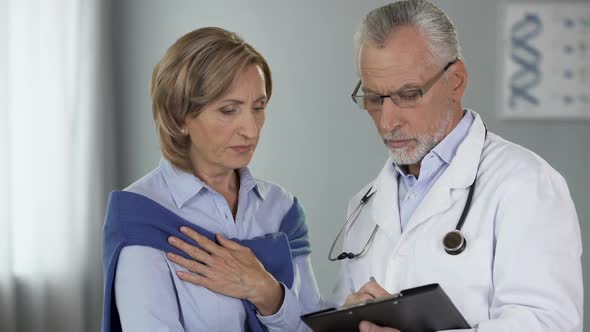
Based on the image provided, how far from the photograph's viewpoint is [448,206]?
1.89 meters

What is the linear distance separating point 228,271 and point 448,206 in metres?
0.53

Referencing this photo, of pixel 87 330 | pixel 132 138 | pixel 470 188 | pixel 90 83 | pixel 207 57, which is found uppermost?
pixel 207 57

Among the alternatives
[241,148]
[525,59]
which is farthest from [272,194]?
[525,59]

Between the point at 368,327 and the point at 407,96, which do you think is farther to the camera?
the point at 407,96

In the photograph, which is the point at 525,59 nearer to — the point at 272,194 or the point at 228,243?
the point at 272,194

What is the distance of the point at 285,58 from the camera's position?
4.61 m

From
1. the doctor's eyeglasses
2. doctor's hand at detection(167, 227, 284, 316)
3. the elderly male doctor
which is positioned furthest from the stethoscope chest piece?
doctor's hand at detection(167, 227, 284, 316)

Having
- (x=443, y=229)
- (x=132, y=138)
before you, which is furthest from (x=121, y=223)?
(x=132, y=138)

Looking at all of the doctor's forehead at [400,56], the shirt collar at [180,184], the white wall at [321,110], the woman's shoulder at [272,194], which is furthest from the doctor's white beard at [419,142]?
the white wall at [321,110]

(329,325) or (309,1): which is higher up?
(309,1)

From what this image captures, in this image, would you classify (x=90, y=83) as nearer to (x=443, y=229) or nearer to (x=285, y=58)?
(x=285, y=58)

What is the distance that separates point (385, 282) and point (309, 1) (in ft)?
9.47

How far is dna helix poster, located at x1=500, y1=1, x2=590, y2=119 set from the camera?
461 centimetres

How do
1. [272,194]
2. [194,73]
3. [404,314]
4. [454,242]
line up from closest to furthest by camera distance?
[404,314] → [454,242] → [194,73] → [272,194]
